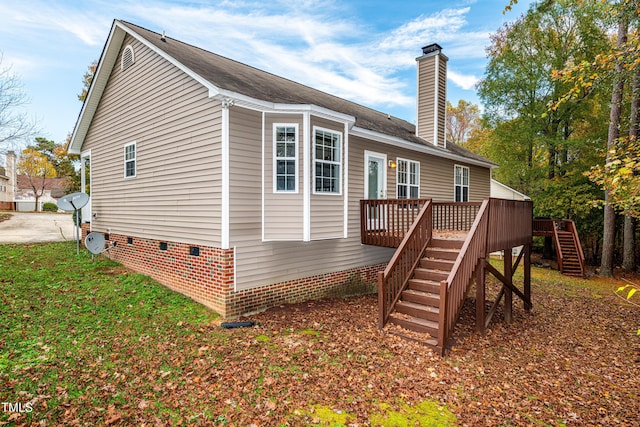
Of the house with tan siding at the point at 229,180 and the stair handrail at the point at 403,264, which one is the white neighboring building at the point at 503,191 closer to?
the house with tan siding at the point at 229,180

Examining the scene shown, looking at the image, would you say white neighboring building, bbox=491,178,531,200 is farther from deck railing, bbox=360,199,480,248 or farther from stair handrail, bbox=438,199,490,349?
stair handrail, bbox=438,199,490,349

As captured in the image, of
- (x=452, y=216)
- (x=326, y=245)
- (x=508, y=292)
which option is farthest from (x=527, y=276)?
(x=326, y=245)

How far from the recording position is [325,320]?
7121mm

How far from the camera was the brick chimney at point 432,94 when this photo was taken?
13602 mm

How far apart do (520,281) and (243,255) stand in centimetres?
1058

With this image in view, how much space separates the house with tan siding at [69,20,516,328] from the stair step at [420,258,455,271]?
164 cm

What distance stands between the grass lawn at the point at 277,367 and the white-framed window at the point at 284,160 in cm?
286

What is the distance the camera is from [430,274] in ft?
22.7

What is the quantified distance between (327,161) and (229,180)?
2350 millimetres

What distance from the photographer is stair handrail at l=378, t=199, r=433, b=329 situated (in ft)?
21.2

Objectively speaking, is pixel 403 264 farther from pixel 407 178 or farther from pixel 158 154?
pixel 158 154

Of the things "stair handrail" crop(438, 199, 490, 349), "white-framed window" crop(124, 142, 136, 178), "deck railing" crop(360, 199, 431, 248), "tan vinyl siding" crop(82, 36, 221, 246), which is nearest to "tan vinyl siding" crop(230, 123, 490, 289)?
"deck railing" crop(360, 199, 431, 248)

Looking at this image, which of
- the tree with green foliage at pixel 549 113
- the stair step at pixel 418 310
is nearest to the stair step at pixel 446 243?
the stair step at pixel 418 310

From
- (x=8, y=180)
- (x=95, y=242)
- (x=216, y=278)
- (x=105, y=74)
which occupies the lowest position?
(x=216, y=278)
